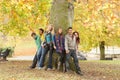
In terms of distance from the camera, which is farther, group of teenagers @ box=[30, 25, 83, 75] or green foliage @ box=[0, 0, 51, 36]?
green foliage @ box=[0, 0, 51, 36]

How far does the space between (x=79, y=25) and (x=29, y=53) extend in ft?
137

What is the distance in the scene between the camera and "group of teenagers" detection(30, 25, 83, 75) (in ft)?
56.0

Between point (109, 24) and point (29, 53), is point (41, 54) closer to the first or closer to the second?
point (109, 24)

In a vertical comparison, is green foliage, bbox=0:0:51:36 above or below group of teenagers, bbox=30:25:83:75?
above

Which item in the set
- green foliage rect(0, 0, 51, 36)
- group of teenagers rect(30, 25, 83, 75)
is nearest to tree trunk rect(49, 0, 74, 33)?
group of teenagers rect(30, 25, 83, 75)

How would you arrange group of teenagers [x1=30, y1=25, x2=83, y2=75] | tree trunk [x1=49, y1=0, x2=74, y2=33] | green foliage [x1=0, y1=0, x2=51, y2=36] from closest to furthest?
group of teenagers [x1=30, y1=25, x2=83, y2=75] < tree trunk [x1=49, y1=0, x2=74, y2=33] < green foliage [x1=0, y1=0, x2=51, y2=36]

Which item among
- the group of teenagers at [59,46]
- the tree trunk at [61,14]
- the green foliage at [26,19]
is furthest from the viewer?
the green foliage at [26,19]

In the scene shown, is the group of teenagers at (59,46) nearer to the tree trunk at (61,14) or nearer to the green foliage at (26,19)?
the tree trunk at (61,14)

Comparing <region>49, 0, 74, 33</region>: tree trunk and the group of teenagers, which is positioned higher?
<region>49, 0, 74, 33</region>: tree trunk

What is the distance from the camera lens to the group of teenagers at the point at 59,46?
17.1 meters

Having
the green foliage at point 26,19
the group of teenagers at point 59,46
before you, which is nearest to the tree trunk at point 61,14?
the group of teenagers at point 59,46

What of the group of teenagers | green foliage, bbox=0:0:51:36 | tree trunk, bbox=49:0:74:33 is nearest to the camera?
the group of teenagers

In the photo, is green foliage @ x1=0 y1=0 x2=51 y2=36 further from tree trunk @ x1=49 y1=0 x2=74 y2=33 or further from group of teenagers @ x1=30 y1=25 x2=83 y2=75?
group of teenagers @ x1=30 y1=25 x2=83 y2=75

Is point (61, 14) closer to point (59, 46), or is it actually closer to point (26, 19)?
point (59, 46)
